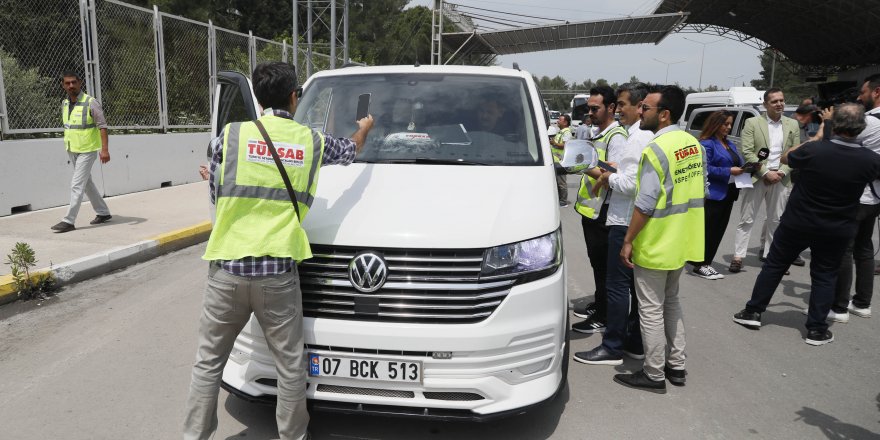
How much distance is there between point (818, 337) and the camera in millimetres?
5098

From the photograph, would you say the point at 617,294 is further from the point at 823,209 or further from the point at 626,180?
the point at 823,209

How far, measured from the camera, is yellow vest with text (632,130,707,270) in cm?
379

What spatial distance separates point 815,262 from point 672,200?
6.87ft

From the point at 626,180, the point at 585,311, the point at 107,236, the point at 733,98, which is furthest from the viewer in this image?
the point at 733,98

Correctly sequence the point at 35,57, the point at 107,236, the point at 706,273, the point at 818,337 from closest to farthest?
the point at 818,337, the point at 706,273, the point at 107,236, the point at 35,57

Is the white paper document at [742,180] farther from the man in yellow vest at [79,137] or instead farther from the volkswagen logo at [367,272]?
the man in yellow vest at [79,137]

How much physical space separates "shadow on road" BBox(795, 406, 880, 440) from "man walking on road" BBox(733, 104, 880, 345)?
55.7 inches

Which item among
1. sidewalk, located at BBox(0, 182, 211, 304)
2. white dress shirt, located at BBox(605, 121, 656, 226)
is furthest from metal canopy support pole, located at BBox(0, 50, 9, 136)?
white dress shirt, located at BBox(605, 121, 656, 226)

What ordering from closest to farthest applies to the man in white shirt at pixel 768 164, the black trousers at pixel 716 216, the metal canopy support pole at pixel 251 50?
the black trousers at pixel 716 216, the man in white shirt at pixel 768 164, the metal canopy support pole at pixel 251 50

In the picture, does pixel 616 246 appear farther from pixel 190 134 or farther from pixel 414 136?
pixel 190 134

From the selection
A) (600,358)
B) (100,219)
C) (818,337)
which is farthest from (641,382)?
(100,219)

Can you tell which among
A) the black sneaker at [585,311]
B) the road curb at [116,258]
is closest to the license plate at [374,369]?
the black sneaker at [585,311]

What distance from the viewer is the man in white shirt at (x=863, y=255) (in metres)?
5.51

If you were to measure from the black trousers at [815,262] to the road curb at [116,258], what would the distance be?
20.7ft
